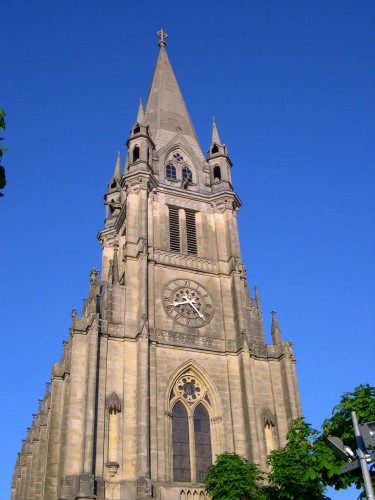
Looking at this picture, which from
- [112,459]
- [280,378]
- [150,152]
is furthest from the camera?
[150,152]

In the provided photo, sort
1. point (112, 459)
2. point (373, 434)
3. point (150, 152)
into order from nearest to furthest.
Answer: point (373, 434) < point (112, 459) < point (150, 152)

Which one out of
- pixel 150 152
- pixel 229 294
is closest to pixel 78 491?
pixel 229 294

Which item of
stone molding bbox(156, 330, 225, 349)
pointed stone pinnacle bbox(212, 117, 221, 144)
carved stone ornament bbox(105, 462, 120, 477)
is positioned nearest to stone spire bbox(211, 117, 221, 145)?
pointed stone pinnacle bbox(212, 117, 221, 144)

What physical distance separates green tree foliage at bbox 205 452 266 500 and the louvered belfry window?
14.5 metres

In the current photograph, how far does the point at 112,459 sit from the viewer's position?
26.9m

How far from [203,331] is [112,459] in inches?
337

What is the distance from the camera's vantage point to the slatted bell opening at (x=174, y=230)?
120ft

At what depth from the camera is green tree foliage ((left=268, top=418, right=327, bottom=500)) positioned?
66.1 ft

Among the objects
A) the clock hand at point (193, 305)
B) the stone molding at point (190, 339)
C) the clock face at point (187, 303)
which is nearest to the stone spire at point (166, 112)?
the clock face at point (187, 303)

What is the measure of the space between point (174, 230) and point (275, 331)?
8273 millimetres

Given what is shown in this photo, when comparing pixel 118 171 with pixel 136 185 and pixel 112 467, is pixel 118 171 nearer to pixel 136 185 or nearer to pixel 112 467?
pixel 136 185

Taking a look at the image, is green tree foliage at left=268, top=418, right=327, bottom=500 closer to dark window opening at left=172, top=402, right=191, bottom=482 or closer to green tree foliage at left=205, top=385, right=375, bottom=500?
green tree foliage at left=205, top=385, right=375, bottom=500

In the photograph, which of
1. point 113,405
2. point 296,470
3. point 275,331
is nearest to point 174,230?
point 275,331

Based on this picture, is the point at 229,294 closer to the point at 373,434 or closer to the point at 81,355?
the point at 81,355
